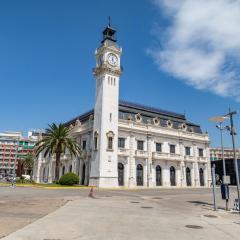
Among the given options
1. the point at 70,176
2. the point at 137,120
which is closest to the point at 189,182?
the point at 137,120

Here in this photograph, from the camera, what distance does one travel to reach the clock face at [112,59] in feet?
170

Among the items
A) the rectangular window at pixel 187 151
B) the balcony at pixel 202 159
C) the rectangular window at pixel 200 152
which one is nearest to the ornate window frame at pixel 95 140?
the rectangular window at pixel 187 151

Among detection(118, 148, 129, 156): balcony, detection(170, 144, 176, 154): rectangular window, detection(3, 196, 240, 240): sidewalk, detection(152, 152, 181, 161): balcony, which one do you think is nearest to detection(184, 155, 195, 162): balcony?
detection(152, 152, 181, 161): balcony

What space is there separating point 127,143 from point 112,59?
53.1ft

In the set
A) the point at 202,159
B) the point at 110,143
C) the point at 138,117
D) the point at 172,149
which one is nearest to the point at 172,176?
the point at 172,149

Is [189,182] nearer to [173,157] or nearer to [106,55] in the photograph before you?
[173,157]

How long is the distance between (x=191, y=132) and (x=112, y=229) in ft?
178

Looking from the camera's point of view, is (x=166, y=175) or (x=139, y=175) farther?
(x=166, y=175)

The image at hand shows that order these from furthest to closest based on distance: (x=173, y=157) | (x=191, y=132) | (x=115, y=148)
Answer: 1. (x=191, y=132)
2. (x=173, y=157)
3. (x=115, y=148)

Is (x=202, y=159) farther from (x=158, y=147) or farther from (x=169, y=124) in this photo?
(x=158, y=147)

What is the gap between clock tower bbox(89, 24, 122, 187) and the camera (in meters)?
46.2

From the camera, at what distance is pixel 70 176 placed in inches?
1726

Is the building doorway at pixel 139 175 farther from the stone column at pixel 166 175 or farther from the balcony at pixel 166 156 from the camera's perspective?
the stone column at pixel 166 175

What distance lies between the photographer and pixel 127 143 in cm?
5128
